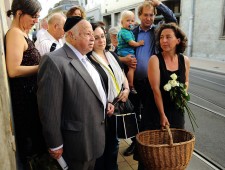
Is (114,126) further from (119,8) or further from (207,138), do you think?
(119,8)

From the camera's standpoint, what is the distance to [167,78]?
9.20ft

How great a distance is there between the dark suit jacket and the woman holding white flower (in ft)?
2.99

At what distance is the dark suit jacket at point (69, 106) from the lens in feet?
6.33

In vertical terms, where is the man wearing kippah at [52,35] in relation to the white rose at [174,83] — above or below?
above

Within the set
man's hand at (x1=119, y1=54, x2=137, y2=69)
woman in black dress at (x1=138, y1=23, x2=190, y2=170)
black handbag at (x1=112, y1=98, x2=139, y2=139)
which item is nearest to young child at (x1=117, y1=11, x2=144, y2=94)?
man's hand at (x1=119, y1=54, x2=137, y2=69)

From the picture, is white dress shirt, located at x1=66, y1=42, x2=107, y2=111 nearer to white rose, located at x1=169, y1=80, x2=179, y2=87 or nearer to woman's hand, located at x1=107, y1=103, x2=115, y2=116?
woman's hand, located at x1=107, y1=103, x2=115, y2=116

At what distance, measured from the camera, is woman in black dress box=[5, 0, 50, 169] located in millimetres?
2139

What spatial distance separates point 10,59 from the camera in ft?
6.72

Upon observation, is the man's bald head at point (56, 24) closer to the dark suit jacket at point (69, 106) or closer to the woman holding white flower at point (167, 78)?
the dark suit jacket at point (69, 106)

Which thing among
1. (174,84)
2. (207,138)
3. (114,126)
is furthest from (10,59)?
(207,138)

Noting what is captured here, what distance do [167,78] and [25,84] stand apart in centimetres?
158

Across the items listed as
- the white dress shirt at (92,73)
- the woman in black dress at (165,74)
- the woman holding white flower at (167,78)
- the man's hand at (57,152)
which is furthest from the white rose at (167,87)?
the man's hand at (57,152)

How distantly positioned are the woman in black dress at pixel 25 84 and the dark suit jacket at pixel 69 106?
329 millimetres

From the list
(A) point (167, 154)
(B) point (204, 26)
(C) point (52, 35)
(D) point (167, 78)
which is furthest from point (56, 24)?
(B) point (204, 26)
